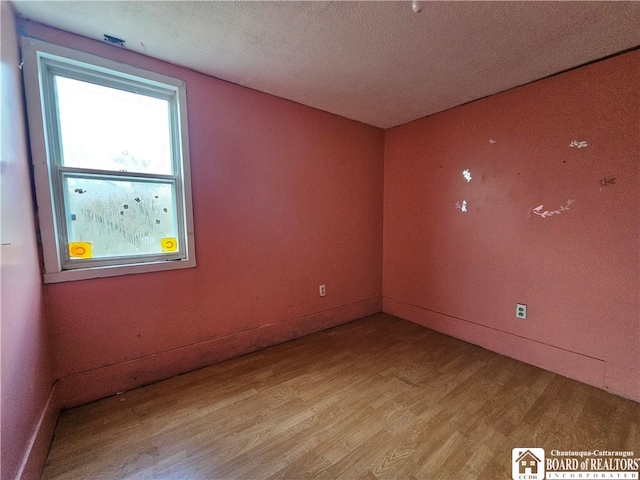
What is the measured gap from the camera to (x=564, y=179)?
1.94 meters

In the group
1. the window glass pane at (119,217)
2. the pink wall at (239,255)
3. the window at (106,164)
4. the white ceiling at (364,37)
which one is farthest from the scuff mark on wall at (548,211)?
the window glass pane at (119,217)

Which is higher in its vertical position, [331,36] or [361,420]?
[331,36]

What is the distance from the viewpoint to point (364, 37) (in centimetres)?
157

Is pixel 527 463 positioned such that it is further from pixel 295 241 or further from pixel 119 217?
pixel 119 217

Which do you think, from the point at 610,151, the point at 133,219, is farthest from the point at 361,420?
the point at 610,151

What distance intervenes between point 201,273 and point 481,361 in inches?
95.5

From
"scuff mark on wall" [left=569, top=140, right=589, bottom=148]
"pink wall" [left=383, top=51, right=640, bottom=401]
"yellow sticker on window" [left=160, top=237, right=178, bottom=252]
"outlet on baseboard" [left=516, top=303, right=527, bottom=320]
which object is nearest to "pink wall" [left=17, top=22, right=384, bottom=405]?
"yellow sticker on window" [left=160, top=237, right=178, bottom=252]

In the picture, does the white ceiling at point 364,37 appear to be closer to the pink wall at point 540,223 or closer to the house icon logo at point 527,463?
the pink wall at point 540,223

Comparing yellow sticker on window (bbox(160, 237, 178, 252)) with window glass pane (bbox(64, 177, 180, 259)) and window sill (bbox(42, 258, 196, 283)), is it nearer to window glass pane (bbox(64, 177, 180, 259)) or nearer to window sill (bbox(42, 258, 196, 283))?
window glass pane (bbox(64, 177, 180, 259))

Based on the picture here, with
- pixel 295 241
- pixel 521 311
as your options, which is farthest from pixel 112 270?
pixel 521 311

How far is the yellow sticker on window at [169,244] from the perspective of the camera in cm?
194

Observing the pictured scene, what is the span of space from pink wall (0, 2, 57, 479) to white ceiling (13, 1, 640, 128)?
1.81ft

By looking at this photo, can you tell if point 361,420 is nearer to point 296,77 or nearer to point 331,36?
point 331,36

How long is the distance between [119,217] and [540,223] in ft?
10.4
